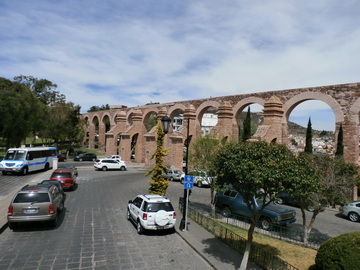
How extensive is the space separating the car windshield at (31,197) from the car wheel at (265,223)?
10.1 meters

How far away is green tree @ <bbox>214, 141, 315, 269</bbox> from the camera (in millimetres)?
6914

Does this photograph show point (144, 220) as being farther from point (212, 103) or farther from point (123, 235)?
point (212, 103)

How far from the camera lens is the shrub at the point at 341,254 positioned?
21.4ft

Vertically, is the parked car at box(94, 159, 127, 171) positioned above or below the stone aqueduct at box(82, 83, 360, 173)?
below

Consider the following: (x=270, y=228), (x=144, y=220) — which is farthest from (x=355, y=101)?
(x=144, y=220)

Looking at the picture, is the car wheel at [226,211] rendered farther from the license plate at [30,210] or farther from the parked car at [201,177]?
the license plate at [30,210]

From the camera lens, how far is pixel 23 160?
23.2 m

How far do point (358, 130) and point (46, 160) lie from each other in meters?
28.3

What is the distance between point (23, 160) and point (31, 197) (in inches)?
598

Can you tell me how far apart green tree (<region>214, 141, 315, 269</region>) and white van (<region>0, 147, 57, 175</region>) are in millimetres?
21512

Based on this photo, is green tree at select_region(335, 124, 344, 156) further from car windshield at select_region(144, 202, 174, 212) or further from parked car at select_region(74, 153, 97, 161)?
parked car at select_region(74, 153, 97, 161)

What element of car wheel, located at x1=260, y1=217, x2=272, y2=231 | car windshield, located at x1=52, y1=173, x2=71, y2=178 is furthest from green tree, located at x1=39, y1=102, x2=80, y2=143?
car wheel, located at x1=260, y1=217, x2=272, y2=231

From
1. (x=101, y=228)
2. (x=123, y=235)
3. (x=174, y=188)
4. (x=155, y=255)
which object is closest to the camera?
(x=155, y=255)

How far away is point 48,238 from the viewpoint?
32.0 feet
